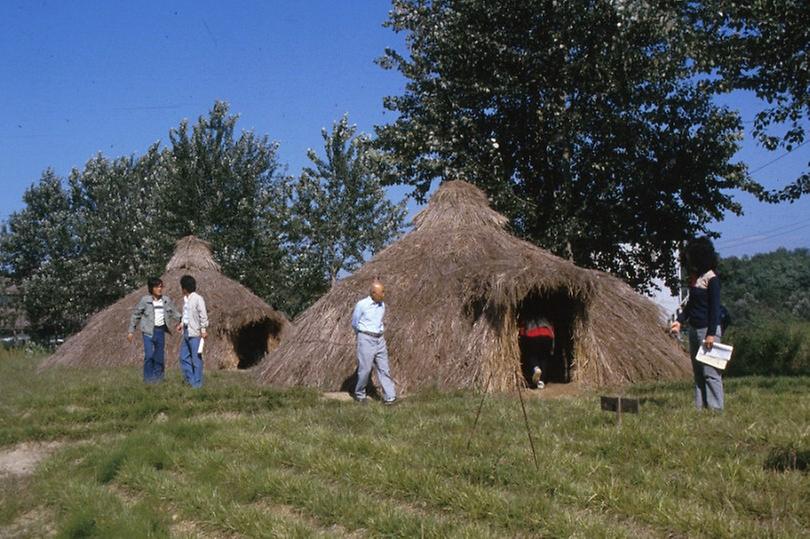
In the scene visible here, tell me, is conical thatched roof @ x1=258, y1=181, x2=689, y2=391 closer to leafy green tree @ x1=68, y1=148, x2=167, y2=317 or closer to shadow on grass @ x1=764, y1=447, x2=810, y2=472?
shadow on grass @ x1=764, y1=447, x2=810, y2=472

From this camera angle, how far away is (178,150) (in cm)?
3206

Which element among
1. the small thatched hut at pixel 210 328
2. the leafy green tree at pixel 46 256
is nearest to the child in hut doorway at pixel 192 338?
the small thatched hut at pixel 210 328

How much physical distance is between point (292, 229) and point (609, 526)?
82.4 ft

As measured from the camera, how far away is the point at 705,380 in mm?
8070

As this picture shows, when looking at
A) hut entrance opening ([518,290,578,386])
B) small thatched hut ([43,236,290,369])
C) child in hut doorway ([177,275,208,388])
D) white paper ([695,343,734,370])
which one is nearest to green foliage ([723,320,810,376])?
hut entrance opening ([518,290,578,386])

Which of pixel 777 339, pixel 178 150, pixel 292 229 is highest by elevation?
pixel 178 150

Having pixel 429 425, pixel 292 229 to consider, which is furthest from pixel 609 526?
pixel 292 229

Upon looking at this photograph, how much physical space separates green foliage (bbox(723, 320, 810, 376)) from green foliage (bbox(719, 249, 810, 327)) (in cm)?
2905

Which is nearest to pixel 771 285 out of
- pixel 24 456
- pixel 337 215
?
pixel 337 215

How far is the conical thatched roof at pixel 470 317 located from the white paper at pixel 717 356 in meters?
4.37

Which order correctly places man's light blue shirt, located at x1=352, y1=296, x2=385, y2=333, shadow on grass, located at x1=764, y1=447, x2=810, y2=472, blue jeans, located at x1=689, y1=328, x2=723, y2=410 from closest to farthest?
shadow on grass, located at x1=764, y1=447, x2=810, y2=472, blue jeans, located at x1=689, y1=328, x2=723, y2=410, man's light blue shirt, located at x1=352, y1=296, x2=385, y2=333

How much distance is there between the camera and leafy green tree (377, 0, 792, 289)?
65.2 feet

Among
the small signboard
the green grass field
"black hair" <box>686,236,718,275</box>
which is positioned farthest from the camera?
"black hair" <box>686,236,718,275</box>

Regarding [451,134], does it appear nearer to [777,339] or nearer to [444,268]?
[444,268]
